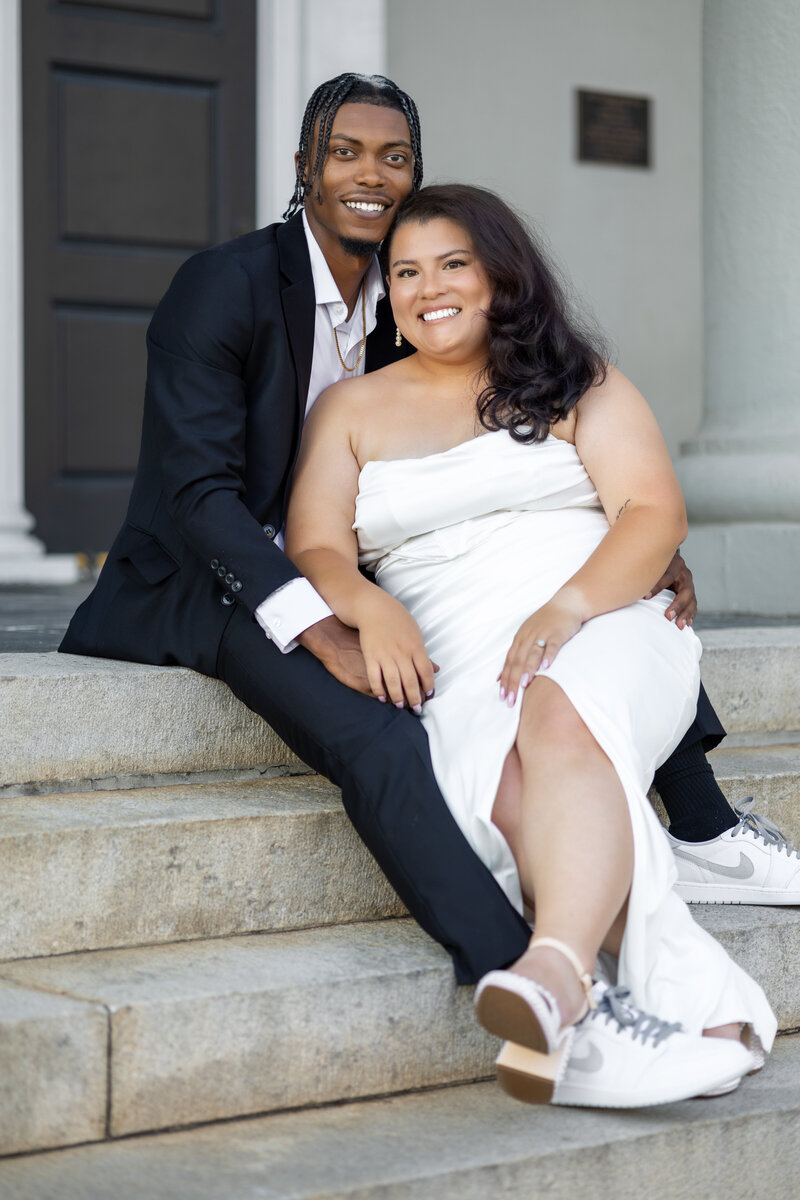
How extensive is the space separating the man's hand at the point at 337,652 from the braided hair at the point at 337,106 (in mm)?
806

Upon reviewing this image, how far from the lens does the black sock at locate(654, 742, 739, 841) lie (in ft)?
7.55

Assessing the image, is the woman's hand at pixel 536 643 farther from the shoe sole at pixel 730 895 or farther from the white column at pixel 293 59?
the white column at pixel 293 59

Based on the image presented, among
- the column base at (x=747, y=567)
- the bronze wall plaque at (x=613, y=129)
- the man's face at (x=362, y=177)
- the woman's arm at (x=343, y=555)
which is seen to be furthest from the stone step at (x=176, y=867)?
the bronze wall plaque at (x=613, y=129)

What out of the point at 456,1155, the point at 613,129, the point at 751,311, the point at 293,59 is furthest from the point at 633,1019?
the point at 613,129

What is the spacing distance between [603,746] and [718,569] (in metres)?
2.12

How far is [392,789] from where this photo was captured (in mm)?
2010

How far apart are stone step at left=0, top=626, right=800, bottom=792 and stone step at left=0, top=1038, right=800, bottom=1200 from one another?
2.21 ft

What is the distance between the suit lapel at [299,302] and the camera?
2363mm

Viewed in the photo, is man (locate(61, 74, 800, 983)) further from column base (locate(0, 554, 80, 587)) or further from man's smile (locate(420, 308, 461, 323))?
column base (locate(0, 554, 80, 587))

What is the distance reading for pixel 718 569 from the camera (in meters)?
3.96

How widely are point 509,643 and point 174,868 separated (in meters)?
0.59

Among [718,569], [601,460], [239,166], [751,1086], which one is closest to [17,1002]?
[751,1086]

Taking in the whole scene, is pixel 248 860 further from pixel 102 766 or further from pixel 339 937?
pixel 102 766

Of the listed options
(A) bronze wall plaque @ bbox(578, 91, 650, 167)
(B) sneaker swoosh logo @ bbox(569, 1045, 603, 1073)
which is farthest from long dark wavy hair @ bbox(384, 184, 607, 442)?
(A) bronze wall plaque @ bbox(578, 91, 650, 167)
